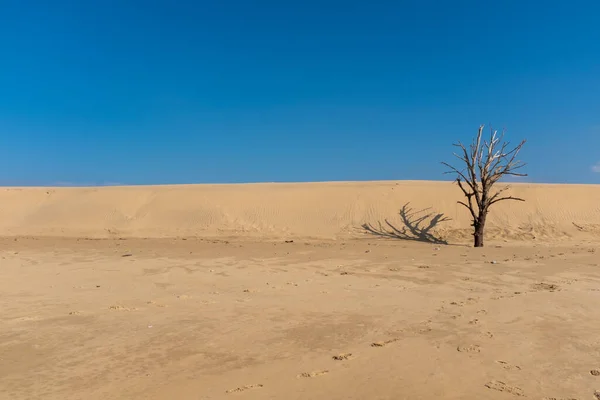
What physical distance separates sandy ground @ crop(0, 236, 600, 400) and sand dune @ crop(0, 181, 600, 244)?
880cm

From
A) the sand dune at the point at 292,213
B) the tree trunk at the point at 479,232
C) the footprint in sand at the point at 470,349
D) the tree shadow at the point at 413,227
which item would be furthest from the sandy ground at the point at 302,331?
the sand dune at the point at 292,213

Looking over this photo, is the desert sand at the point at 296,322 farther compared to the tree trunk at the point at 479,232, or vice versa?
the tree trunk at the point at 479,232

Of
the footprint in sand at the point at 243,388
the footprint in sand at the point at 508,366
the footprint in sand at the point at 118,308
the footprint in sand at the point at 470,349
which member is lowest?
the footprint in sand at the point at 243,388

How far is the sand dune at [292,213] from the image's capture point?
1850 cm

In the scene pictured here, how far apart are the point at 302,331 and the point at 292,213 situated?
A: 16.2 meters

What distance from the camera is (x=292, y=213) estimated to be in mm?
21203

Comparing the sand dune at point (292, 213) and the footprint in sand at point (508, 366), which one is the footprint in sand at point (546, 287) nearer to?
the footprint in sand at point (508, 366)

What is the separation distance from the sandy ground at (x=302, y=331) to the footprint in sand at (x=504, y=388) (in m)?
0.02

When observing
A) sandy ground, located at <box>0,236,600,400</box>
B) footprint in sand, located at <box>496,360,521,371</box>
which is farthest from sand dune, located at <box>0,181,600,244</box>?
footprint in sand, located at <box>496,360,521,371</box>

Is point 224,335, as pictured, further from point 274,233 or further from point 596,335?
point 274,233

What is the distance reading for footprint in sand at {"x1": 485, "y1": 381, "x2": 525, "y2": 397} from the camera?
3.38 meters

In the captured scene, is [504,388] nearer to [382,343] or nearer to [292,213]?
[382,343]

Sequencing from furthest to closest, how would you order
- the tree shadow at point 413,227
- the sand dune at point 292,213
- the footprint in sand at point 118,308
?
the sand dune at point 292,213 → the tree shadow at point 413,227 → the footprint in sand at point 118,308

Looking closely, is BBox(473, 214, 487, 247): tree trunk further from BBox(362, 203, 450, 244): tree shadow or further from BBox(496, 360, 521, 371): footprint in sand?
BBox(496, 360, 521, 371): footprint in sand
